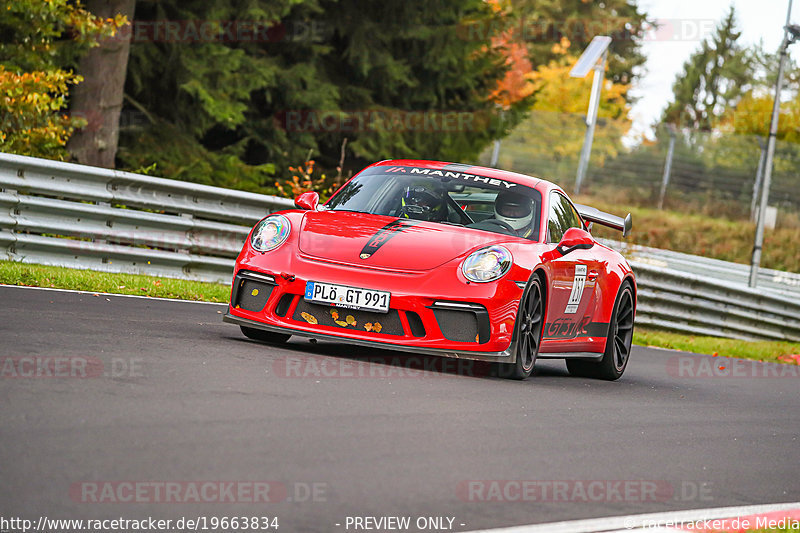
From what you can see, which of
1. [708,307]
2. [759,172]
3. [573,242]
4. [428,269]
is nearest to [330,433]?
[428,269]

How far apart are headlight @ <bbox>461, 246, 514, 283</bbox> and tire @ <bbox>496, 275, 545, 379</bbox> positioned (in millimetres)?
249

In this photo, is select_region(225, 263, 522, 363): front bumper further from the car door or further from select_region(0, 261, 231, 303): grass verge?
select_region(0, 261, 231, 303): grass verge

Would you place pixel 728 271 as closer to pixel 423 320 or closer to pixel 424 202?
pixel 424 202

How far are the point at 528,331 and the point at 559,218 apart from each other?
159cm

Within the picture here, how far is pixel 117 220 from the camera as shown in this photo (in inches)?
515

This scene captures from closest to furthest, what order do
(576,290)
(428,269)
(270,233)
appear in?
(428,269)
(270,233)
(576,290)

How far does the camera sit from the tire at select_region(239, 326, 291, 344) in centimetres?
871

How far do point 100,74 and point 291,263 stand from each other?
12.6 metres

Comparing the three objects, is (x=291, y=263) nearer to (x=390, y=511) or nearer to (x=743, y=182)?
(x=390, y=511)

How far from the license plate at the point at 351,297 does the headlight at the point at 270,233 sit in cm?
60

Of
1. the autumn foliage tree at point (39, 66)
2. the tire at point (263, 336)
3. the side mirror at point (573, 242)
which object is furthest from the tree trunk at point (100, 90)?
the side mirror at point (573, 242)

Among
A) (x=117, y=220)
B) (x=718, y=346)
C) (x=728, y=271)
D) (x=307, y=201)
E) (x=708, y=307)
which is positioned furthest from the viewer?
(x=728, y=271)

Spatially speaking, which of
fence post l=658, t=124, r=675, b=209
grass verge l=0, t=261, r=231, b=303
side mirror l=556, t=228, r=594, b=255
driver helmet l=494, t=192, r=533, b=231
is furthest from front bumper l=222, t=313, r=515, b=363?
fence post l=658, t=124, r=675, b=209

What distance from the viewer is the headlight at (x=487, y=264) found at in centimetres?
791
